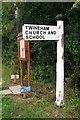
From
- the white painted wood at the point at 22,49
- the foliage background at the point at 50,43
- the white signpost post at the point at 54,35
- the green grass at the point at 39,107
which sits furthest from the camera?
the foliage background at the point at 50,43

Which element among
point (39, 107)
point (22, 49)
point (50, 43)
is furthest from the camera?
point (50, 43)

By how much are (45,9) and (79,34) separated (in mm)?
1635

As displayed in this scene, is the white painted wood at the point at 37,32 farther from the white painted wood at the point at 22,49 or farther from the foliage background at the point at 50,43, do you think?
the foliage background at the point at 50,43

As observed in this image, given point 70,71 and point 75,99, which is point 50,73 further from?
point 75,99

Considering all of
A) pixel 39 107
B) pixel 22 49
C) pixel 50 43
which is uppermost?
pixel 50 43

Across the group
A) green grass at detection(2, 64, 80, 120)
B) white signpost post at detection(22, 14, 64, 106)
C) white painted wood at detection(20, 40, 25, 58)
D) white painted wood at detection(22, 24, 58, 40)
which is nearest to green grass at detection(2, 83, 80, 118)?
green grass at detection(2, 64, 80, 120)

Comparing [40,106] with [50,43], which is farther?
[50,43]

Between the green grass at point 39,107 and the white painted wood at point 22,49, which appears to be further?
the white painted wood at point 22,49

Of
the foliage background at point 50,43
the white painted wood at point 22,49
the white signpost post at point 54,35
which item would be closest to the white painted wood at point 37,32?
the white signpost post at point 54,35

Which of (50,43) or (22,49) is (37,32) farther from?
(50,43)

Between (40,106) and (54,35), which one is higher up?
(54,35)

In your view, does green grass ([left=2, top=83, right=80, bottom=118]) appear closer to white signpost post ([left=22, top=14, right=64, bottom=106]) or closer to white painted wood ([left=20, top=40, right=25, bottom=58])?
white signpost post ([left=22, top=14, right=64, bottom=106])

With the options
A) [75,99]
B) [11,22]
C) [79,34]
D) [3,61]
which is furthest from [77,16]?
[3,61]

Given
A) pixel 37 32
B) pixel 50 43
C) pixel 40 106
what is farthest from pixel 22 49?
pixel 40 106
